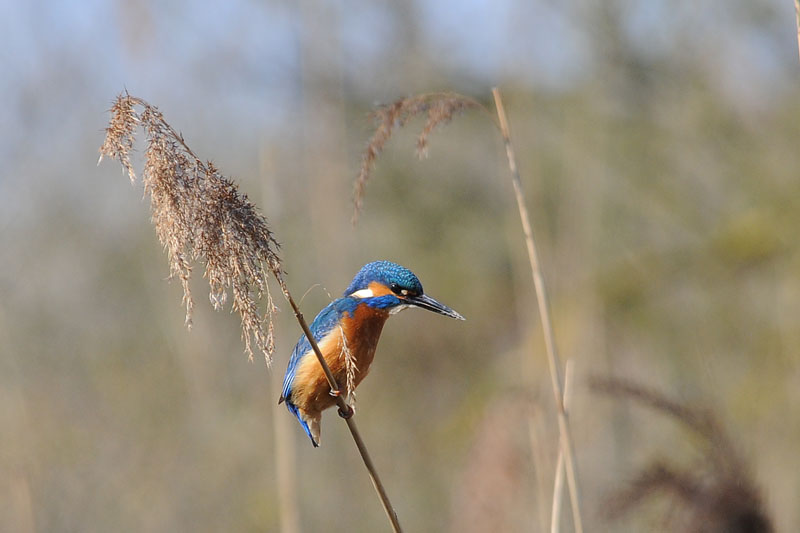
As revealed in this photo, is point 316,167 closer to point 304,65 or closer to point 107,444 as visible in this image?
point 304,65

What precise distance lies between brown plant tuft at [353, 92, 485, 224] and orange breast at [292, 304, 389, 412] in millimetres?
625

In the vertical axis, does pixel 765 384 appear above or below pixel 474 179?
below

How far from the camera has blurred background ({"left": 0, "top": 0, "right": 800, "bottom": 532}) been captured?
546 cm

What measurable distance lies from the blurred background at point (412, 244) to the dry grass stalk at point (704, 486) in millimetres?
2245

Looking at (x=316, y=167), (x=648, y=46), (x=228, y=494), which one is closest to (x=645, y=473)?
(x=316, y=167)

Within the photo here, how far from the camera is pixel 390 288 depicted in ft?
7.85

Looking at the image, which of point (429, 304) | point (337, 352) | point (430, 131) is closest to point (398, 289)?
point (429, 304)

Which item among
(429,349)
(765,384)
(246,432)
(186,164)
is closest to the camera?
(186,164)

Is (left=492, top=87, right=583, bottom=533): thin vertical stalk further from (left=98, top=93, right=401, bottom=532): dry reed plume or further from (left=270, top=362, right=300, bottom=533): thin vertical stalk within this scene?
(left=270, top=362, right=300, bottom=533): thin vertical stalk

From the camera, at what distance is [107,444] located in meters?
7.64

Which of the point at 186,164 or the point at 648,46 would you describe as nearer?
the point at 186,164

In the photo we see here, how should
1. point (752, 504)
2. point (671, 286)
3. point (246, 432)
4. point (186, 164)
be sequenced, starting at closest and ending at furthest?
point (186, 164) < point (752, 504) < point (671, 286) < point (246, 432)

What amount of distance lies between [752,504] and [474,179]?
581 cm

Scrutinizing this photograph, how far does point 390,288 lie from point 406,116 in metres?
0.62
